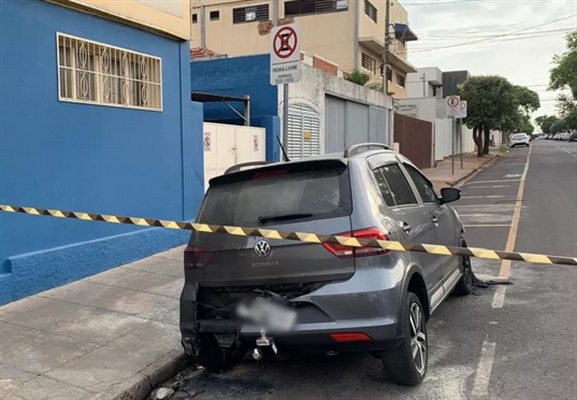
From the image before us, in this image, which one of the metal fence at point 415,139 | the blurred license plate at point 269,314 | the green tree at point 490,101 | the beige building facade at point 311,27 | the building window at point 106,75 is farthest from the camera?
the green tree at point 490,101

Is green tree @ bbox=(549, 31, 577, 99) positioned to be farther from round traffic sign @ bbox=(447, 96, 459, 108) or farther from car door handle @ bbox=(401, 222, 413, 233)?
car door handle @ bbox=(401, 222, 413, 233)

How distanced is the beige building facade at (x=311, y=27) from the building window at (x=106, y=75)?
81.6 feet

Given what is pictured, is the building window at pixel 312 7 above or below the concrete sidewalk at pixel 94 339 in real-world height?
above

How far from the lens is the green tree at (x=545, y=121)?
152 metres

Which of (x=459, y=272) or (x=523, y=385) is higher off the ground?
(x=459, y=272)

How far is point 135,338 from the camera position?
5.24 meters

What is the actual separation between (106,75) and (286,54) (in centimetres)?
265

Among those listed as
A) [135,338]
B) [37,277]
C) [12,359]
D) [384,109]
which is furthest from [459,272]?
[384,109]

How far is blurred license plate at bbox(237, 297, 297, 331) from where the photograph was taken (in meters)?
3.75

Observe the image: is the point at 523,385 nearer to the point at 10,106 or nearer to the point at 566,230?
the point at 10,106

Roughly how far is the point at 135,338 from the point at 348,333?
2455 mm

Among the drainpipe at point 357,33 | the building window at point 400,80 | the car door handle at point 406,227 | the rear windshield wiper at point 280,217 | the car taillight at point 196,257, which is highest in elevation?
the drainpipe at point 357,33

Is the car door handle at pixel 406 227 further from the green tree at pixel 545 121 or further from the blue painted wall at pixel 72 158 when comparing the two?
the green tree at pixel 545 121

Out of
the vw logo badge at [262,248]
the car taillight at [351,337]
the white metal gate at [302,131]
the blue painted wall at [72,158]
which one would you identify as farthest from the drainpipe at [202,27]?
the car taillight at [351,337]
